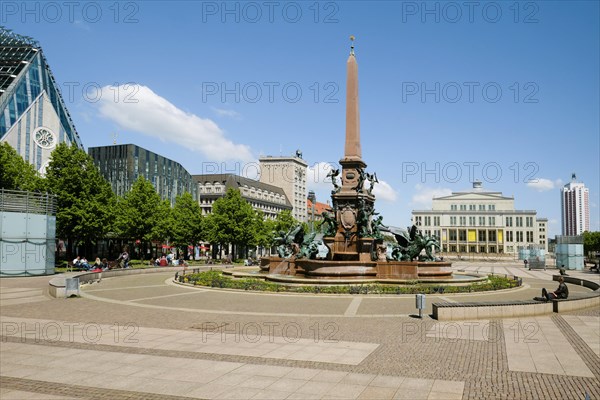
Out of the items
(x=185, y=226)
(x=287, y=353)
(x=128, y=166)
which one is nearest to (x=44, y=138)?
(x=128, y=166)

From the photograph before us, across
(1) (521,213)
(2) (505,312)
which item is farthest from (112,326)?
(1) (521,213)

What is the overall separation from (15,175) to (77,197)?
8917mm

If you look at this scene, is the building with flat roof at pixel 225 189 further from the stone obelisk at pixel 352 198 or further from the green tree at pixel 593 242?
the stone obelisk at pixel 352 198

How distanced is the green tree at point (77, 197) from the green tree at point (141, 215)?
279 inches

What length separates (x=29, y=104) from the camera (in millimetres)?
89125

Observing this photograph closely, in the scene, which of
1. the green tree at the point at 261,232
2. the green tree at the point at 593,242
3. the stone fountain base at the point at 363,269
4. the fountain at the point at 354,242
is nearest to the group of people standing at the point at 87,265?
the fountain at the point at 354,242

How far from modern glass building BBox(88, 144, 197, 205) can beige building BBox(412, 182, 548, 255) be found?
82.6m

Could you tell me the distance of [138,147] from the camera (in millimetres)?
99250

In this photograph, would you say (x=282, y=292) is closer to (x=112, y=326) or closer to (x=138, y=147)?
(x=112, y=326)

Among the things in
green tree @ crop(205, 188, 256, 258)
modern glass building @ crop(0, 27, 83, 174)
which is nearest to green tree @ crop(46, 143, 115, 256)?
green tree @ crop(205, 188, 256, 258)

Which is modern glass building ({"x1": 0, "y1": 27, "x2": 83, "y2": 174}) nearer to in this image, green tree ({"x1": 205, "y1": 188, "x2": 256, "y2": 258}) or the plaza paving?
green tree ({"x1": 205, "y1": 188, "x2": 256, "y2": 258})

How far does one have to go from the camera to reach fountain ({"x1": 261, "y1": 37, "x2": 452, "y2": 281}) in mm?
29406

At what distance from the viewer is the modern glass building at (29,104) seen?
84188mm

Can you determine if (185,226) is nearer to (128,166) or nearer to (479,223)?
(128,166)
